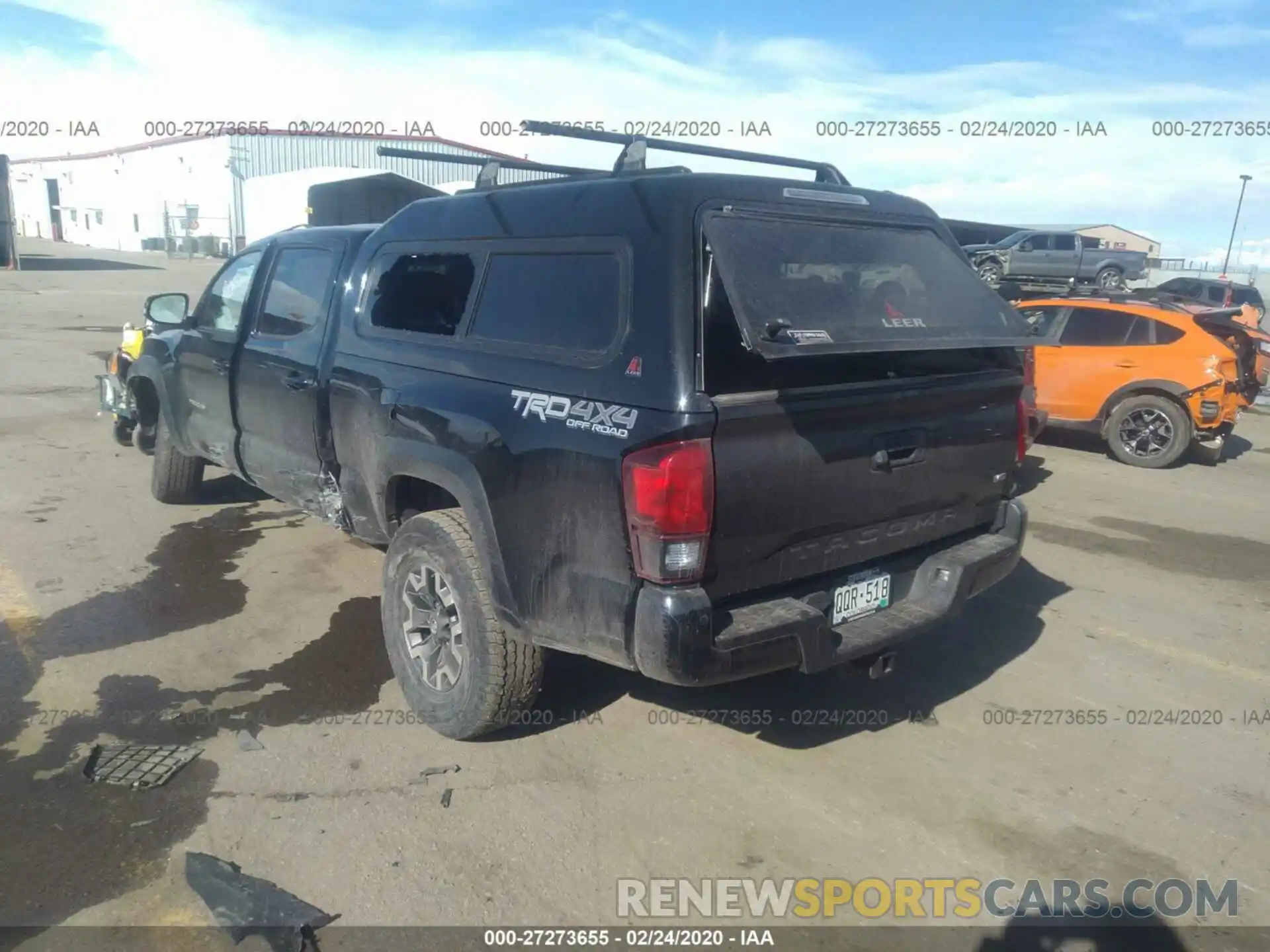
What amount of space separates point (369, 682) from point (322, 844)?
48.0 inches

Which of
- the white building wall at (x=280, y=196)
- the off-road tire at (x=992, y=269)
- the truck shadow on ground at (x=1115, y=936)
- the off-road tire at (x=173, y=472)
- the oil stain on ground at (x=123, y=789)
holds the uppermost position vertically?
the white building wall at (x=280, y=196)

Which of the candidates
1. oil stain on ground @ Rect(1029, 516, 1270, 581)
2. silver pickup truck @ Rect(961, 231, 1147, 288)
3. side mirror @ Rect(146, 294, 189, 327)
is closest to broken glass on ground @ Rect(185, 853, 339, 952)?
side mirror @ Rect(146, 294, 189, 327)

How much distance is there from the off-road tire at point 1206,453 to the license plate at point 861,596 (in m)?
7.73

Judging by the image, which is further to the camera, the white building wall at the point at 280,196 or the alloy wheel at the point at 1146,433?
the white building wall at the point at 280,196

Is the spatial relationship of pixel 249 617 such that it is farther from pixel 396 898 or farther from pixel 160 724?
pixel 396 898

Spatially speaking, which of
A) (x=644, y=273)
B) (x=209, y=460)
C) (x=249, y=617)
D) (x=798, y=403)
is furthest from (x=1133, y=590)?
(x=209, y=460)

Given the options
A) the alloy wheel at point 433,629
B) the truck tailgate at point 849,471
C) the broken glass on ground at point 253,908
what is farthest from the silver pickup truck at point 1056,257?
the broken glass on ground at point 253,908

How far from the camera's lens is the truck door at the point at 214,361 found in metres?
5.61

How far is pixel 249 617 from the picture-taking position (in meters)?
4.99

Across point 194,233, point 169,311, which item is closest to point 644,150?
point 169,311

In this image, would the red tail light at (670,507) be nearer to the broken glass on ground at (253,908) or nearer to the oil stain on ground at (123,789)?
the broken glass on ground at (253,908)

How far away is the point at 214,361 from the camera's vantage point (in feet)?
18.7

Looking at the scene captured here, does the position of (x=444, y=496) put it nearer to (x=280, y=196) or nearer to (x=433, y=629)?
(x=433, y=629)

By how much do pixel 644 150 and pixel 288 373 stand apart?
7.57ft
